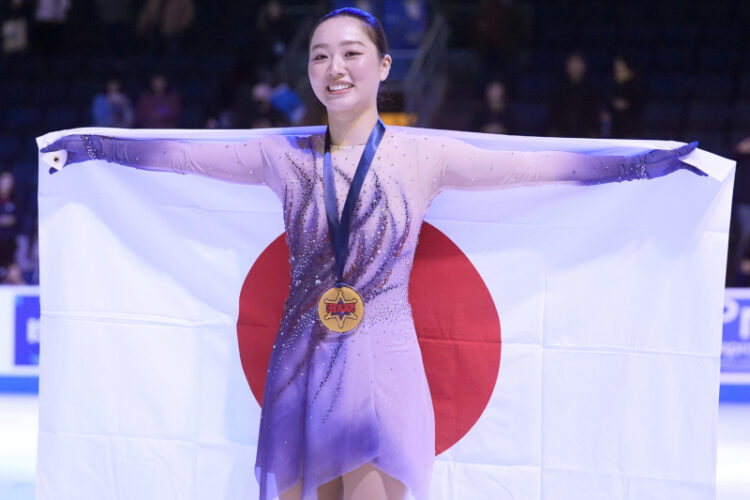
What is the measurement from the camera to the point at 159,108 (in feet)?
28.4

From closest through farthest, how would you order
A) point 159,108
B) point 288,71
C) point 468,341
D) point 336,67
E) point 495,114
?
point 336,67 < point 468,341 < point 495,114 < point 159,108 < point 288,71

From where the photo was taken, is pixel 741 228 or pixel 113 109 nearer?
pixel 741 228

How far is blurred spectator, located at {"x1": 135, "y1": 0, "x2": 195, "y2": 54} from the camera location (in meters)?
10.2

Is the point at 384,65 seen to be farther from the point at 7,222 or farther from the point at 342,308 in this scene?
the point at 7,222

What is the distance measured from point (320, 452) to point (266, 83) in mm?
6754

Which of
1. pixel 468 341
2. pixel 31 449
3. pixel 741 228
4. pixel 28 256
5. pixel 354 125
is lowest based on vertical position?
pixel 31 449

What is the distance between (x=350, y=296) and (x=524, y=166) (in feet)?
2.13

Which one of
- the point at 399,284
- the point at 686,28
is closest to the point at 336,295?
the point at 399,284

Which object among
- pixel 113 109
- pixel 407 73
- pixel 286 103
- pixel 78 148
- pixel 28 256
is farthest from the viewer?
pixel 407 73

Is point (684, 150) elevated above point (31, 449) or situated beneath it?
elevated above

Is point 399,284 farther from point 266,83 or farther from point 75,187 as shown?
point 266,83

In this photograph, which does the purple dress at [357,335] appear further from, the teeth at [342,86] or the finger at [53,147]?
the finger at [53,147]

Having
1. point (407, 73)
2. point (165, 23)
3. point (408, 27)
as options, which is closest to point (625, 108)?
point (407, 73)

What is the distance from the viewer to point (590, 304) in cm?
290
